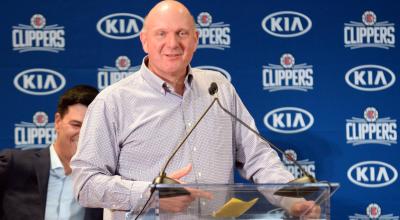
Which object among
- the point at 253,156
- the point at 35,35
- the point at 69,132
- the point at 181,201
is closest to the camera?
the point at 181,201

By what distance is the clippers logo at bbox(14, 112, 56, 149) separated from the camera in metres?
Result: 3.97

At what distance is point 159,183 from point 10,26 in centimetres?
217

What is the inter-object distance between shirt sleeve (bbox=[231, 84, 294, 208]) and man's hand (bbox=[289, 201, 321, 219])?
0.60 m

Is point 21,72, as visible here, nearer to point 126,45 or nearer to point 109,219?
point 126,45

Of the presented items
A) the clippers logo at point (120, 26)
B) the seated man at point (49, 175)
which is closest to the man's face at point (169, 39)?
the seated man at point (49, 175)

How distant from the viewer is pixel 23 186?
144 inches

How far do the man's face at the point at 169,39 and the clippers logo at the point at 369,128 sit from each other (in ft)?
4.79

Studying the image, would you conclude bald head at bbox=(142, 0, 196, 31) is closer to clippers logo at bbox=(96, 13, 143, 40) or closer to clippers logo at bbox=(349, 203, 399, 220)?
clippers logo at bbox=(96, 13, 143, 40)

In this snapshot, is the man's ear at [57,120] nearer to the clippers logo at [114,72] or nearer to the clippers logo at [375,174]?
the clippers logo at [114,72]

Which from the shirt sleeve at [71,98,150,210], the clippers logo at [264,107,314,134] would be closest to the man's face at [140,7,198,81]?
the shirt sleeve at [71,98,150,210]

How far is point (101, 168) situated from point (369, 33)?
1.95 meters

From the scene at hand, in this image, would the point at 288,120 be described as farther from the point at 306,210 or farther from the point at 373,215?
the point at 306,210

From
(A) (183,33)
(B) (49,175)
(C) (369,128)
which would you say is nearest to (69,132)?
(B) (49,175)

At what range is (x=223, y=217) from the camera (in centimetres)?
219
